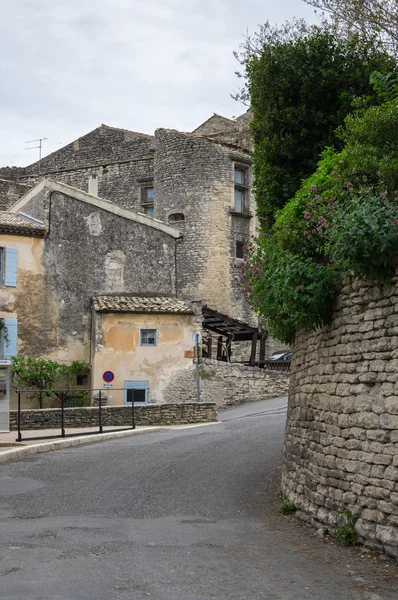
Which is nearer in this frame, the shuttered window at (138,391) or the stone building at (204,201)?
the shuttered window at (138,391)

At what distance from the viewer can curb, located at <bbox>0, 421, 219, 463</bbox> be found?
15.6 meters

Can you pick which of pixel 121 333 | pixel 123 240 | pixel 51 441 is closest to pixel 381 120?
pixel 51 441

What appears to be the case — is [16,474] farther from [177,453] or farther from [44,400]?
[44,400]

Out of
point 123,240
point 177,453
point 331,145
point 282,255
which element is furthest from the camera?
point 123,240

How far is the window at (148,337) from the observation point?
27.2m

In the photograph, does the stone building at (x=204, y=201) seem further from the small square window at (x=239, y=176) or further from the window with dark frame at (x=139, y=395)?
the window with dark frame at (x=139, y=395)

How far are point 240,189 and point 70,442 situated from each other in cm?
2261

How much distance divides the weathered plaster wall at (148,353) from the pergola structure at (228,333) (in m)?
4.99

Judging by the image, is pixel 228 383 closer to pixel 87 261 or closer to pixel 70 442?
pixel 87 261

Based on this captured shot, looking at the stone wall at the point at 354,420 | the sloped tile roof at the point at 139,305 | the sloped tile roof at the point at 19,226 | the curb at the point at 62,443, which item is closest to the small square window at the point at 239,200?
the sloped tile roof at the point at 139,305

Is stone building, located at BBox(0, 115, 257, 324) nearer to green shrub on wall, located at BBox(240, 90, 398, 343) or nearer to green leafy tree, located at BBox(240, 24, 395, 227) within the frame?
green leafy tree, located at BBox(240, 24, 395, 227)

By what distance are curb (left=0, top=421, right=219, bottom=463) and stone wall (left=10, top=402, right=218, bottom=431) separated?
0.86m

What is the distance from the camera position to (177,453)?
1508cm

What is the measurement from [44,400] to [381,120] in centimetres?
1943
